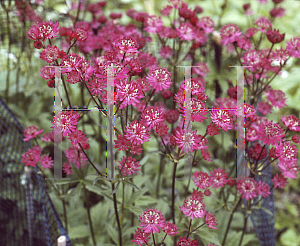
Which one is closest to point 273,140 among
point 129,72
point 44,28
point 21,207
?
point 129,72

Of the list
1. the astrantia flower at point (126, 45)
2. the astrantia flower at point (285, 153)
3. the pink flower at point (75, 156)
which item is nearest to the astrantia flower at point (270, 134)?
the astrantia flower at point (285, 153)

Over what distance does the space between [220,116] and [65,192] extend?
0.58m

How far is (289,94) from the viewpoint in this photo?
2.09 m

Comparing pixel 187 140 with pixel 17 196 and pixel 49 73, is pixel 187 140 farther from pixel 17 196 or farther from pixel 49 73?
pixel 17 196

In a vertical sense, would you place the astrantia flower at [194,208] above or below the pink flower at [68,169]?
below

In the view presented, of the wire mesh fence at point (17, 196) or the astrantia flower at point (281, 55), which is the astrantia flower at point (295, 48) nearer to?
the astrantia flower at point (281, 55)

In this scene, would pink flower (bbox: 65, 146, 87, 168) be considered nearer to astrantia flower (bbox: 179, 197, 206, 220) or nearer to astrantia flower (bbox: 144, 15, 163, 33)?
astrantia flower (bbox: 179, 197, 206, 220)

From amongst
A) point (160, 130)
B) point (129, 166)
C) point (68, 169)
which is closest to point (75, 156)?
point (68, 169)

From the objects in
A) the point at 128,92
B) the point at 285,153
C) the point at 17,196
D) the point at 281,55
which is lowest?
the point at 17,196

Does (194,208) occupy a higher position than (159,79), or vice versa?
(159,79)

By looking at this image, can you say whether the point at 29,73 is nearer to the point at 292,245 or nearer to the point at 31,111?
the point at 31,111

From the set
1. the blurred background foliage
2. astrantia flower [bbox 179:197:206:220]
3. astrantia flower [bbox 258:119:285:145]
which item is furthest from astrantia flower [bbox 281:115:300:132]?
the blurred background foliage

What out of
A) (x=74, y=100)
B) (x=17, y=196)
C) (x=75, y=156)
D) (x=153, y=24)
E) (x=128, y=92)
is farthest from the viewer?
(x=74, y=100)

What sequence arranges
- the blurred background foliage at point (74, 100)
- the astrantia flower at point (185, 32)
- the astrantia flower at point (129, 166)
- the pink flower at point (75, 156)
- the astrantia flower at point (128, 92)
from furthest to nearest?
1. the blurred background foliage at point (74, 100)
2. the astrantia flower at point (185, 32)
3. the pink flower at point (75, 156)
4. the astrantia flower at point (129, 166)
5. the astrantia flower at point (128, 92)
